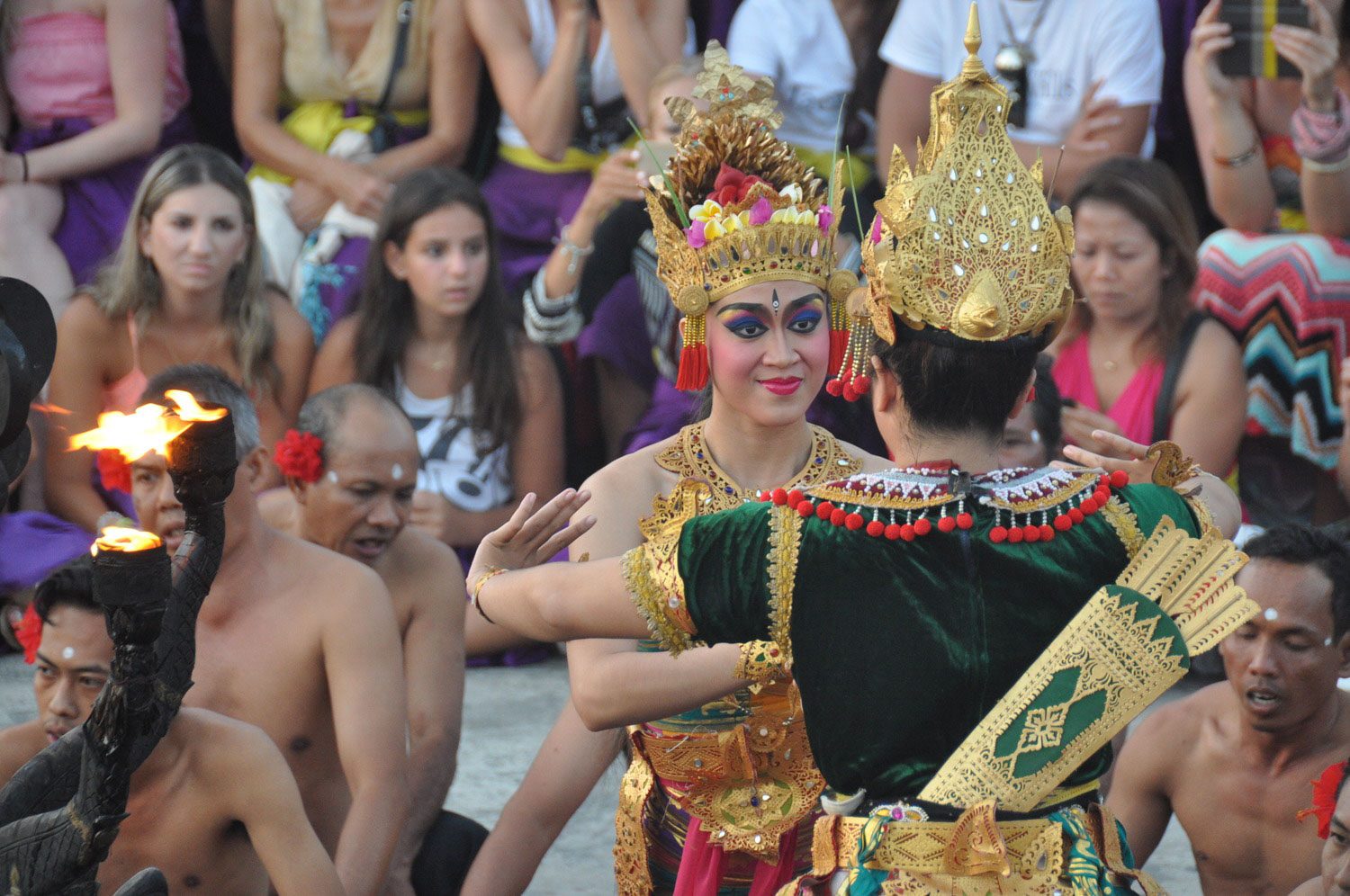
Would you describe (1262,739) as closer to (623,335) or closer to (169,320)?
(623,335)

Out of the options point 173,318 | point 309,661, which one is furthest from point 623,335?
point 309,661

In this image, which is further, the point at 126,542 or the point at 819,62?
the point at 819,62

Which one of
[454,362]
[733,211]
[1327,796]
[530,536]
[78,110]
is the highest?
[733,211]

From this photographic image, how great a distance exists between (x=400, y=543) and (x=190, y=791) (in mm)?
1232

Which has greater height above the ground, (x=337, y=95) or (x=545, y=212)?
(x=337, y=95)

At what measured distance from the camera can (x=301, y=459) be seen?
4688 mm

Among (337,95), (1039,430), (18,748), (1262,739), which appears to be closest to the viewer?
(18,748)

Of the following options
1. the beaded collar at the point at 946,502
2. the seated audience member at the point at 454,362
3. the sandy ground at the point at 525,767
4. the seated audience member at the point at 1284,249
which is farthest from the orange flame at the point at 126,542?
the seated audience member at the point at 1284,249

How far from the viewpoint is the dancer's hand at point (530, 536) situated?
278cm

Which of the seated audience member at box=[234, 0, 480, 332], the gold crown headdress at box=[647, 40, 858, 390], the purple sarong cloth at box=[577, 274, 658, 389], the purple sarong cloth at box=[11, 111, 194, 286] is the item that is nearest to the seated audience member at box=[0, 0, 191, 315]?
the purple sarong cloth at box=[11, 111, 194, 286]

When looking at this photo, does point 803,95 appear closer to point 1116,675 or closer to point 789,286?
point 789,286

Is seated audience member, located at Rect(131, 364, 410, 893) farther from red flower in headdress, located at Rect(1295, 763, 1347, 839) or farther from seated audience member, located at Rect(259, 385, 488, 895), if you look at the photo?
red flower in headdress, located at Rect(1295, 763, 1347, 839)

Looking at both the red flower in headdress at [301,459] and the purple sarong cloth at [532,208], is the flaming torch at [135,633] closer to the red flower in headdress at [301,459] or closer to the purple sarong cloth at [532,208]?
the red flower in headdress at [301,459]

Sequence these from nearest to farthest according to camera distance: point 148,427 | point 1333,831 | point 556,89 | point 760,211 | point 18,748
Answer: point 148,427 → point 1333,831 → point 760,211 → point 18,748 → point 556,89
